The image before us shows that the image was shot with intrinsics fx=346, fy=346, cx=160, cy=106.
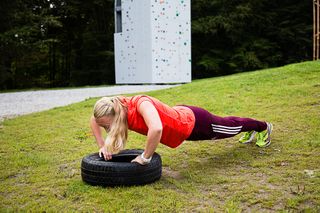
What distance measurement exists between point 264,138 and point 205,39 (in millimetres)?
24733

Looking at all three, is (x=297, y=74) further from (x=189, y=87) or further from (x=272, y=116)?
(x=272, y=116)

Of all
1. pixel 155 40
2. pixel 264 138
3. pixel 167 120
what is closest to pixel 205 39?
pixel 155 40

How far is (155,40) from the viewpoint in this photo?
17812 millimetres

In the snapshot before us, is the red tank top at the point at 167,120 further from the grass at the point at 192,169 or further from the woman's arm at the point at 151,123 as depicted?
the grass at the point at 192,169

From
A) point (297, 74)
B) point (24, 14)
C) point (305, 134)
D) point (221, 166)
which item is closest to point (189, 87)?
point (297, 74)

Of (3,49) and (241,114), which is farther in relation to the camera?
(3,49)

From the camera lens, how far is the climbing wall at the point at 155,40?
17781mm

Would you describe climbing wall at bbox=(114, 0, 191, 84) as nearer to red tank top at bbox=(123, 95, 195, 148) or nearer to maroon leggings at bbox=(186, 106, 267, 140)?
maroon leggings at bbox=(186, 106, 267, 140)

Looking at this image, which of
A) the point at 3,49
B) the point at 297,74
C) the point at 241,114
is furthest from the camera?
the point at 3,49

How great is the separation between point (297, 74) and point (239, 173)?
23.2 ft

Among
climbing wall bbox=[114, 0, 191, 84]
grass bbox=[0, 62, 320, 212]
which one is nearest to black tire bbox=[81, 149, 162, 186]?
grass bbox=[0, 62, 320, 212]

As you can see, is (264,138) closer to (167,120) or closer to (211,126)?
(211,126)

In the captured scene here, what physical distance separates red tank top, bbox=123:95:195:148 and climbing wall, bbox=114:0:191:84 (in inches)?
557

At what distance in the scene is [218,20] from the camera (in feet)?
87.2
